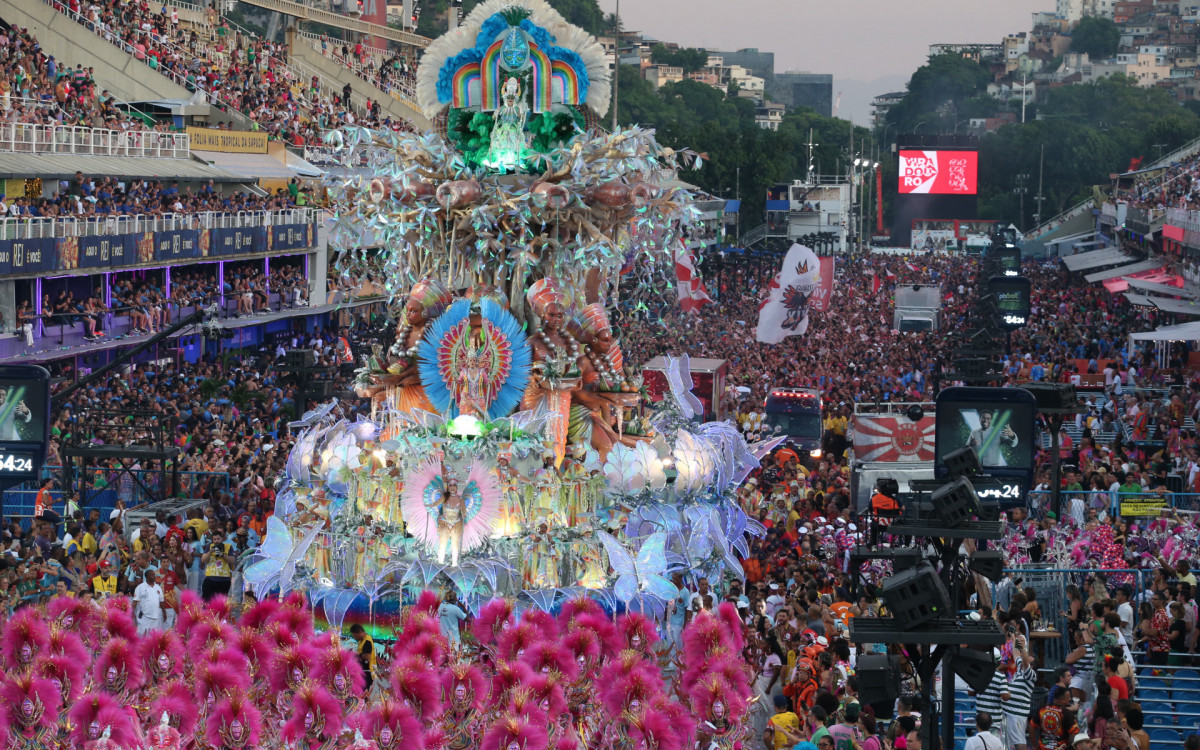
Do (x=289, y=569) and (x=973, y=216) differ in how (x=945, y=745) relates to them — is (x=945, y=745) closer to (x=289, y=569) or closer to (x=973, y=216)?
(x=289, y=569)

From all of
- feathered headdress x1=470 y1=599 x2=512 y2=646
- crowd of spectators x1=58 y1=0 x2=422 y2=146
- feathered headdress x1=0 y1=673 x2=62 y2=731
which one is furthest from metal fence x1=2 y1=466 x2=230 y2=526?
crowd of spectators x1=58 y1=0 x2=422 y2=146

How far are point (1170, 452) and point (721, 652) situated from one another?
15.9 metres

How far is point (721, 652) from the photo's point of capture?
1345 cm

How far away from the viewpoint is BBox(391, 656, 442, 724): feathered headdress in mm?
12133

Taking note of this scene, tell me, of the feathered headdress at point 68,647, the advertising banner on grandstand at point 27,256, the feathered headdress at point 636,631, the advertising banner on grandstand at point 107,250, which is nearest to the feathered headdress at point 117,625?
the feathered headdress at point 68,647

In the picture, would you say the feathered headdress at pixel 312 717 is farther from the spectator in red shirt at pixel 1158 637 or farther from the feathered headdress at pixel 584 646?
the spectator in red shirt at pixel 1158 637

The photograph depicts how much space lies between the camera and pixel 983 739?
485 inches

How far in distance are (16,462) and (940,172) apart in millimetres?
98534

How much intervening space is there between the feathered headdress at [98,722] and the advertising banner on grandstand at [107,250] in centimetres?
2319

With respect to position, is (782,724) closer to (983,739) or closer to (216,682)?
(983,739)

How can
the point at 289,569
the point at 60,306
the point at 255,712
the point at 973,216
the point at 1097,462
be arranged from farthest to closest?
the point at 973,216
the point at 60,306
the point at 1097,462
the point at 289,569
the point at 255,712

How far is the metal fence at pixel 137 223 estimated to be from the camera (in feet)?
105

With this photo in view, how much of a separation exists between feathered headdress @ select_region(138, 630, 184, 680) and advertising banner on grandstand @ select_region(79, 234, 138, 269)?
21774 mm

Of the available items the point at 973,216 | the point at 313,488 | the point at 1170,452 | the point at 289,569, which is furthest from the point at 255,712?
the point at 973,216
